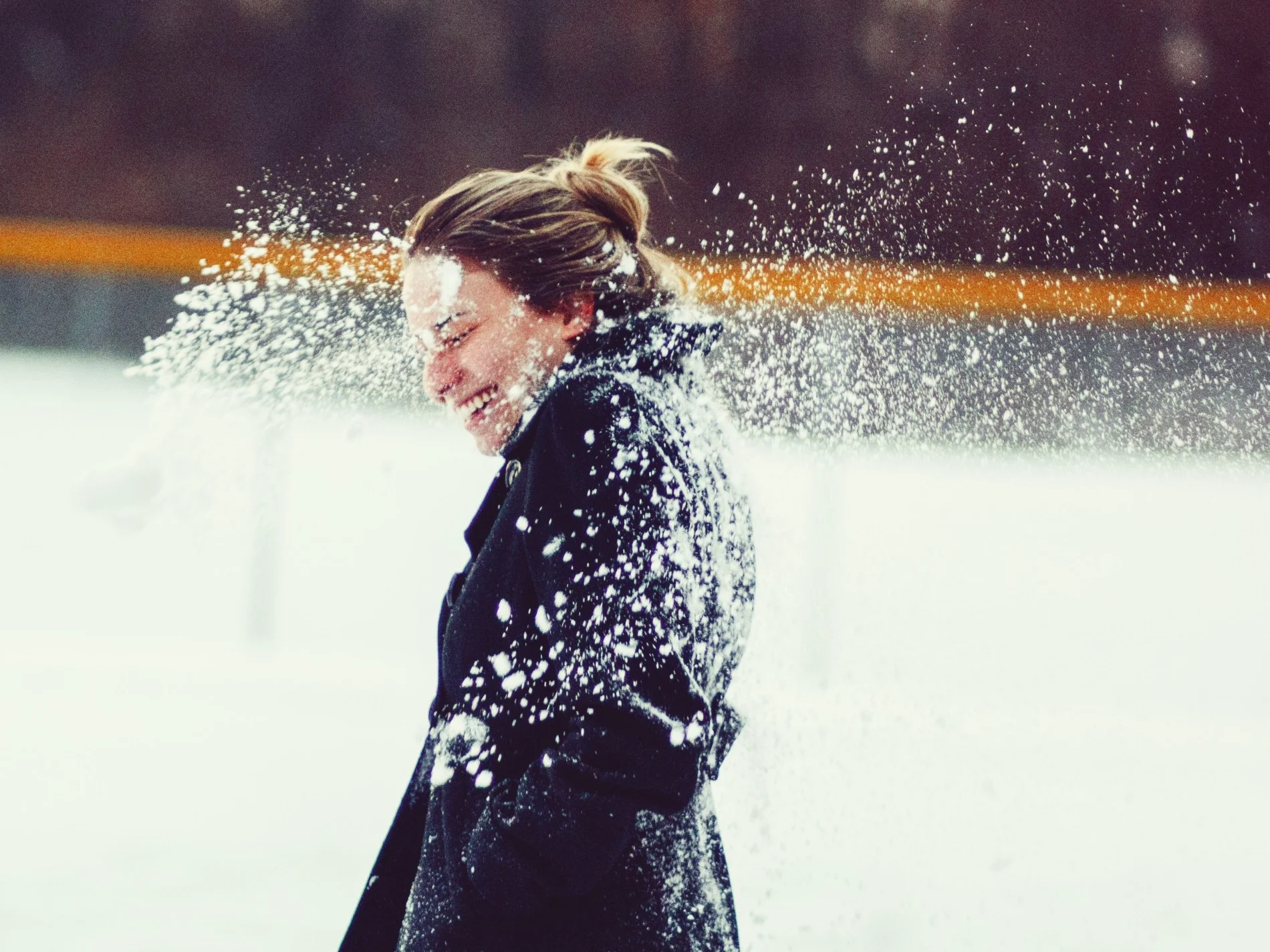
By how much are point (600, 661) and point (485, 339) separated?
0.26 m

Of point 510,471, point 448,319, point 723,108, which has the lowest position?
point 510,471

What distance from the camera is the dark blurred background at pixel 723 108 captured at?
2135 mm

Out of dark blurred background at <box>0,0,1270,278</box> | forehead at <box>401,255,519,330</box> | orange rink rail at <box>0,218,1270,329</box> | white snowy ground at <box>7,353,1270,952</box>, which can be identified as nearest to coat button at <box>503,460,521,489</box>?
forehead at <box>401,255,519,330</box>

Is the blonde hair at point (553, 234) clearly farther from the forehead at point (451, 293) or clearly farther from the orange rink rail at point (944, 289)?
the orange rink rail at point (944, 289)

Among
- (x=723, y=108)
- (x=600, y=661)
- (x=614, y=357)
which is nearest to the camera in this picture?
(x=600, y=661)

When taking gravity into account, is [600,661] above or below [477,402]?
below

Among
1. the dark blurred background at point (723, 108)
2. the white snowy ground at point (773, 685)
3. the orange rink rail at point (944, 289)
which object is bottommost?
the white snowy ground at point (773, 685)

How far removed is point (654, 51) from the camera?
8.43 feet

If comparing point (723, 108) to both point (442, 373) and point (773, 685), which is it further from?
point (442, 373)

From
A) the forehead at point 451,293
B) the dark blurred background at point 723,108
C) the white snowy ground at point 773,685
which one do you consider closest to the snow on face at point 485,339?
the forehead at point 451,293

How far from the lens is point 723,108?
2523 millimetres

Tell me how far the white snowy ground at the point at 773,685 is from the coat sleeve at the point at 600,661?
43.5 inches

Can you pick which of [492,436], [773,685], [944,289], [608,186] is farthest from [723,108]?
[492,436]

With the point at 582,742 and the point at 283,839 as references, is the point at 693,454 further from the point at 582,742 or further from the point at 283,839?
the point at 283,839
